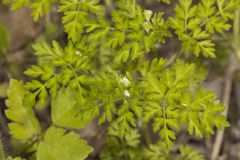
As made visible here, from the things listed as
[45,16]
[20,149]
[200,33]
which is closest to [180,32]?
[200,33]

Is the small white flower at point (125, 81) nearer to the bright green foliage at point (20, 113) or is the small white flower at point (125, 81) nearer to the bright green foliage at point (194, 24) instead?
the bright green foliage at point (194, 24)

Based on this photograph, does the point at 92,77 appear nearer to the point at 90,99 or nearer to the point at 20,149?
the point at 90,99

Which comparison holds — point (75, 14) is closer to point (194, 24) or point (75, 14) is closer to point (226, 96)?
point (194, 24)

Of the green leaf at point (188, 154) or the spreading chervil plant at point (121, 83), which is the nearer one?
the spreading chervil plant at point (121, 83)

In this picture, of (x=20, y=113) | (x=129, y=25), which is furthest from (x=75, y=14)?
(x=20, y=113)

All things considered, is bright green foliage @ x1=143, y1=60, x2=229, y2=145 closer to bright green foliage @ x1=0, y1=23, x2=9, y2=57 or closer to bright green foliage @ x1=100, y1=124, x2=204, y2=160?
bright green foliage @ x1=100, y1=124, x2=204, y2=160

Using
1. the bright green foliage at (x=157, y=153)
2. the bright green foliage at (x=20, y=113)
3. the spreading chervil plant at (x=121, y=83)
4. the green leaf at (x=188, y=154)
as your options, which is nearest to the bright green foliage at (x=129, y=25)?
the spreading chervil plant at (x=121, y=83)

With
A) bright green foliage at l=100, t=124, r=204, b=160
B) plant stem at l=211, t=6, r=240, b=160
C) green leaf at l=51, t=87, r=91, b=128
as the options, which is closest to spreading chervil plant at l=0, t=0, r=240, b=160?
green leaf at l=51, t=87, r=91, b=128
